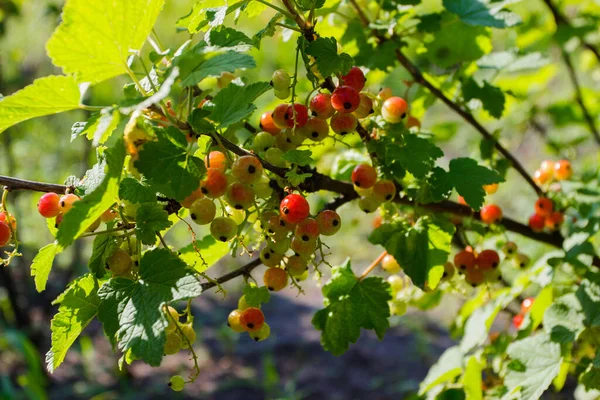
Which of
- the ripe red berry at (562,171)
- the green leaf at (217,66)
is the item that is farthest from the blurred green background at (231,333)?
the green leaf at (217,66)

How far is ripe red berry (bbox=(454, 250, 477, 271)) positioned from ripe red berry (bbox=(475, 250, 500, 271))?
0.7 inches

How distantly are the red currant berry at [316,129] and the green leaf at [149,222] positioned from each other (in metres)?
0.35

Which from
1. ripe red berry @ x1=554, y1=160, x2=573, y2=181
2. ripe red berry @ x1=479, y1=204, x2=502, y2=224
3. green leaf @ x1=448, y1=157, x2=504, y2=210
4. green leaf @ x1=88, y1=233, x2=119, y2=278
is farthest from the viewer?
ripe red berry @ x1=554, y1=160, x2=573, y2=181

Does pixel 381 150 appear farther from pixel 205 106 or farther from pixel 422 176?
pixel 205 106

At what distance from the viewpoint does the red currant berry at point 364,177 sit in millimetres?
1339

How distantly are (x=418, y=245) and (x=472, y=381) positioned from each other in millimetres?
541

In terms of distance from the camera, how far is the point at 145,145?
3.23 ft

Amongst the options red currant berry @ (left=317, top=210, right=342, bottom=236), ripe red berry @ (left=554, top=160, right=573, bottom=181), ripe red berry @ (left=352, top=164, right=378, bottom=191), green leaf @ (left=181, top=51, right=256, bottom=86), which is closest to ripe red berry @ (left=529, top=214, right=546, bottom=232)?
ripe red berry @ (left=554, top=160, right=573, bottom=181)

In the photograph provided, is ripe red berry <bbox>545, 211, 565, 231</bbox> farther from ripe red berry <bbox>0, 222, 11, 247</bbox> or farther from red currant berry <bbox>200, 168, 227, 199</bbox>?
ripe red berry <bbox>0, 222, 11, 247</bbox>

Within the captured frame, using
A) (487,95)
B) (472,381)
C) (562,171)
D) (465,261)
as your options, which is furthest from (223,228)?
(562,171)

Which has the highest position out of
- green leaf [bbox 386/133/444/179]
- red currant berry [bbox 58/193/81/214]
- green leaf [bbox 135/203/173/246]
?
red currant berry [bbox 58/193/81/214]

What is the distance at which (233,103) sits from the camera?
3.54 feet

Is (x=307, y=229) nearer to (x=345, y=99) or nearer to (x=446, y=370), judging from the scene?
(x=345, y=99)

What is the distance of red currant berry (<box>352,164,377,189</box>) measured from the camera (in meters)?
1.34
